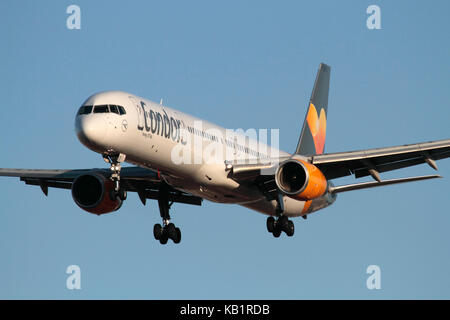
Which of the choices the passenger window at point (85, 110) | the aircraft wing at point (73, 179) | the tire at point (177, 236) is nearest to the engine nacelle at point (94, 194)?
the aircraft wing at point (73, 179)

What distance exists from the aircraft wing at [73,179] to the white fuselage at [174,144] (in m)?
3.39

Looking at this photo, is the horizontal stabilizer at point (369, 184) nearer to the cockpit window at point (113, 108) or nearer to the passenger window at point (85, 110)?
the cockpit window at point (113, 108)

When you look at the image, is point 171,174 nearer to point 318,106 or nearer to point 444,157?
point 444,157

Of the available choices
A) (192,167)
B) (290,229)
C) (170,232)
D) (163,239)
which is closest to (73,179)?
(163,239)

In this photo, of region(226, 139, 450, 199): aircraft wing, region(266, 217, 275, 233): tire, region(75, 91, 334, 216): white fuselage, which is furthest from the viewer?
region(266, 217, 275, 233): tire

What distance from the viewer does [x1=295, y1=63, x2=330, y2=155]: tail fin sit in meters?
48.3

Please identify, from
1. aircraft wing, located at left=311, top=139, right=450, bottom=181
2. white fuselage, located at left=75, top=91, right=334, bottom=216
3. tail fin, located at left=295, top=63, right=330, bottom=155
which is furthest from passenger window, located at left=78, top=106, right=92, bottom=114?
tail fin, located at left=295, top=63, right=330, bottom=155

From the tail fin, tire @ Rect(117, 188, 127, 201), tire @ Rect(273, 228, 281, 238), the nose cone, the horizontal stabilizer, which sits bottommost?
tire @ Rect(273, 228, 281, 238)

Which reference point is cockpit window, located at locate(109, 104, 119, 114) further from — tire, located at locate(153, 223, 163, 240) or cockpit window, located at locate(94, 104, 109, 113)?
tire, located at locate(153, 223, 163, 240)

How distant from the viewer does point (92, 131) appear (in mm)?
31484

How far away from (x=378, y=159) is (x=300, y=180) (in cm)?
390

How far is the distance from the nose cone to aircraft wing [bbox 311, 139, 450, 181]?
1020cm

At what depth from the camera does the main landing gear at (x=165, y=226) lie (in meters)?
40.2

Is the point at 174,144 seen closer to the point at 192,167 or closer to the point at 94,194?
the point at 192,167
